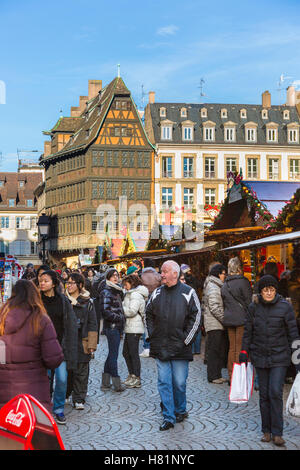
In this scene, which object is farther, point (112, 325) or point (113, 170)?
point (113, 170)

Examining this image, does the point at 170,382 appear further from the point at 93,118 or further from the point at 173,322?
the point at 93,118

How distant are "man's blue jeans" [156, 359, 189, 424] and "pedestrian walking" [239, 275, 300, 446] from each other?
788mm

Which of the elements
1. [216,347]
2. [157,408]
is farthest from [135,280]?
[157,408]

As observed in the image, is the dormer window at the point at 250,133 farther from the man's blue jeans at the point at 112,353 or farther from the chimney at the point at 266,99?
the man's blue jeans at the point at 112,353

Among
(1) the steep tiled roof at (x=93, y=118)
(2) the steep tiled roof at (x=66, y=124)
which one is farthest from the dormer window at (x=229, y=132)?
(2) the steep tiled roof at (x=66, y=124)

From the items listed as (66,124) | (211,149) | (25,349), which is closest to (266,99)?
(211,149)

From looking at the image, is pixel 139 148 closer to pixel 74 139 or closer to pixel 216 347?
pixel 74 139

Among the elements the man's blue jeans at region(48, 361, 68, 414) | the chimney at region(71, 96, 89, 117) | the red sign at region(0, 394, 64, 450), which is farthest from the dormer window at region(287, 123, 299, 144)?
the red sign at region(0, 394, 64, 450)

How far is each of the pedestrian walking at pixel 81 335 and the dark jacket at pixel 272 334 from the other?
214cm

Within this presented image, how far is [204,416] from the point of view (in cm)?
707

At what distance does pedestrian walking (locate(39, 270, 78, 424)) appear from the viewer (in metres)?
6.94

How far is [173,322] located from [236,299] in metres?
2.63

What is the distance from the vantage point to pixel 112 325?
8.93 m
